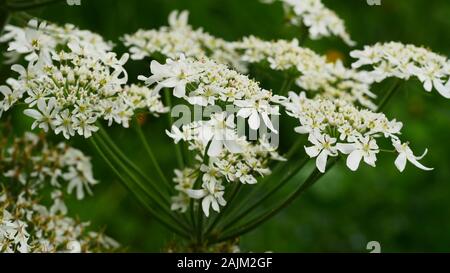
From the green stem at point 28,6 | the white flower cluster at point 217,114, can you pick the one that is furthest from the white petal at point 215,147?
the green stem at point 28,6

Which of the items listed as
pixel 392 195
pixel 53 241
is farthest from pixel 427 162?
pixel 53 241

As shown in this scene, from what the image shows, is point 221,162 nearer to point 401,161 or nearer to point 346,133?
point 346,133

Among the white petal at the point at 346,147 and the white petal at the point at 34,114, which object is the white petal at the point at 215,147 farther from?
the white petal at the point at 34,114

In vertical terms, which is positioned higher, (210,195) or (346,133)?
(346,133)

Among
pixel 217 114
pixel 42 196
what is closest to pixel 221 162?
pixel 217 114

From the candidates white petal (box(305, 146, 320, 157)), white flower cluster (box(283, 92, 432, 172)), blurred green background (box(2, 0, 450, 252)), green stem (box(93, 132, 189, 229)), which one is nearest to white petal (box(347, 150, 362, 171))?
white flower cluster (box(283, 92, 432, 172))
